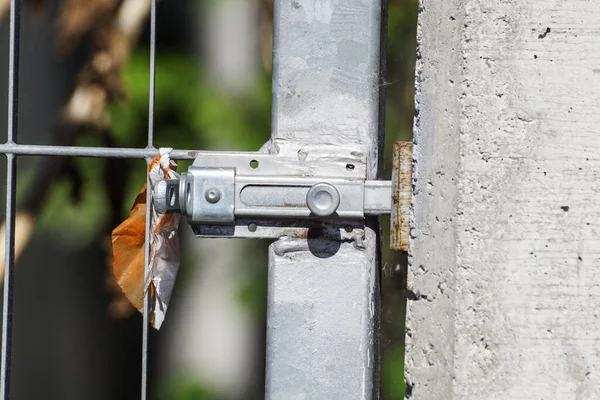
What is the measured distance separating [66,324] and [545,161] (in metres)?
2.36

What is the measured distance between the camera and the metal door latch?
3.46 ft

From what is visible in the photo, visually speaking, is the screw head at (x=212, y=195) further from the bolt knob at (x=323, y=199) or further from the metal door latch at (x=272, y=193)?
the bolt knob at (x=323, y=199)

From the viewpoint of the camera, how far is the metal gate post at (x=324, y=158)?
107 centimetres

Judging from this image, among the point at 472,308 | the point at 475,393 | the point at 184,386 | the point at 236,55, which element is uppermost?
the point at 236,55

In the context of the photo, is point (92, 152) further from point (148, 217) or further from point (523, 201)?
point (523, 201)

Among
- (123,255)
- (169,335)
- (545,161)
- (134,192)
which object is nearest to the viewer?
(545,161)

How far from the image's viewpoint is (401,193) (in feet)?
3.51

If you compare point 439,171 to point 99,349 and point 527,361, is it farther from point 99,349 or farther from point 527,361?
point 99,349

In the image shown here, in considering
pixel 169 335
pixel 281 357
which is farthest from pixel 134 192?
pixel 281 357

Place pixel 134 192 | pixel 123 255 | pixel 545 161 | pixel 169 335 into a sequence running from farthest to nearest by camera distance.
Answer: pixel 169 335
pixel 134 192
pixel 123 255
pixel 545 161

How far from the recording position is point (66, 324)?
299 cm

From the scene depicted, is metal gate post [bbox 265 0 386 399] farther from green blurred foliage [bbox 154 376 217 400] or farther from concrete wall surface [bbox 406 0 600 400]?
green blurred foliage [bbox 154 376 217 400]

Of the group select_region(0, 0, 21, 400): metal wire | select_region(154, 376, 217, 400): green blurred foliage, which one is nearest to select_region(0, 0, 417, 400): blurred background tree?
select_region(154, 376, 217, 400): green blurred foliage

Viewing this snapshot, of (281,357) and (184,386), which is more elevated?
(281,357)
